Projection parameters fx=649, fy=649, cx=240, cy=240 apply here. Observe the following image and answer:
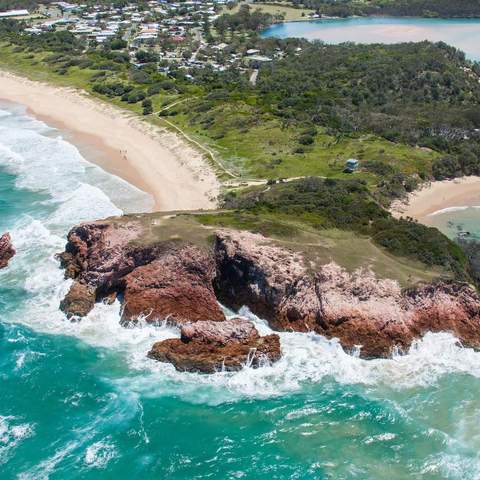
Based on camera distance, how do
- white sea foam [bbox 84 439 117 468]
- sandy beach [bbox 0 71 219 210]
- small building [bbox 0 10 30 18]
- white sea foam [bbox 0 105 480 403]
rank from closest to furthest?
white sea foam [bbox 84 439 117 468] < white sea foam [bbox 0 105 480 403] < sandy beach [bbox 0 71 219 210] < small building [bbox 0 10 30 18]

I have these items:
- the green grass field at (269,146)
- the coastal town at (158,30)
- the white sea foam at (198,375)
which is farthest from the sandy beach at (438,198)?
the coastal town at (158,30)

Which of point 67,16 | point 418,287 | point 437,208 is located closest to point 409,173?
point 437,208

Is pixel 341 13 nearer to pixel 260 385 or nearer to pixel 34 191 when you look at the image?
pixel 34 191

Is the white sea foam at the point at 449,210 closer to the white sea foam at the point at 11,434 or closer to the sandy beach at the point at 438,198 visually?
the sandy beach at the point at 438,198

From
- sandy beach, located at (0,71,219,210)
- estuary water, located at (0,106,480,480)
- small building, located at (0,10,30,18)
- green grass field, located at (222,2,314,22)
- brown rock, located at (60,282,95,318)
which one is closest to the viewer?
estuary water, located at (0,106,480,480)

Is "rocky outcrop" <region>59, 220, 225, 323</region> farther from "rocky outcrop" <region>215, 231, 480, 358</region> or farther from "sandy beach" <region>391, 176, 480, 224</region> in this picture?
"sandy beach" <region>391, 176, 480, 224</region>

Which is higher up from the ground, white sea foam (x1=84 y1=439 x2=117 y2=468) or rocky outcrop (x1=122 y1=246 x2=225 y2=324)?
rocky outcrop (x1=122 y1=246 x2=225 y2=324)

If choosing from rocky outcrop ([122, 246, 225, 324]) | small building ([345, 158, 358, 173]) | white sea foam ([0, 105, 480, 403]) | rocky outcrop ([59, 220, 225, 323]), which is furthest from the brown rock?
small building ([345, 158, 358, 173])
